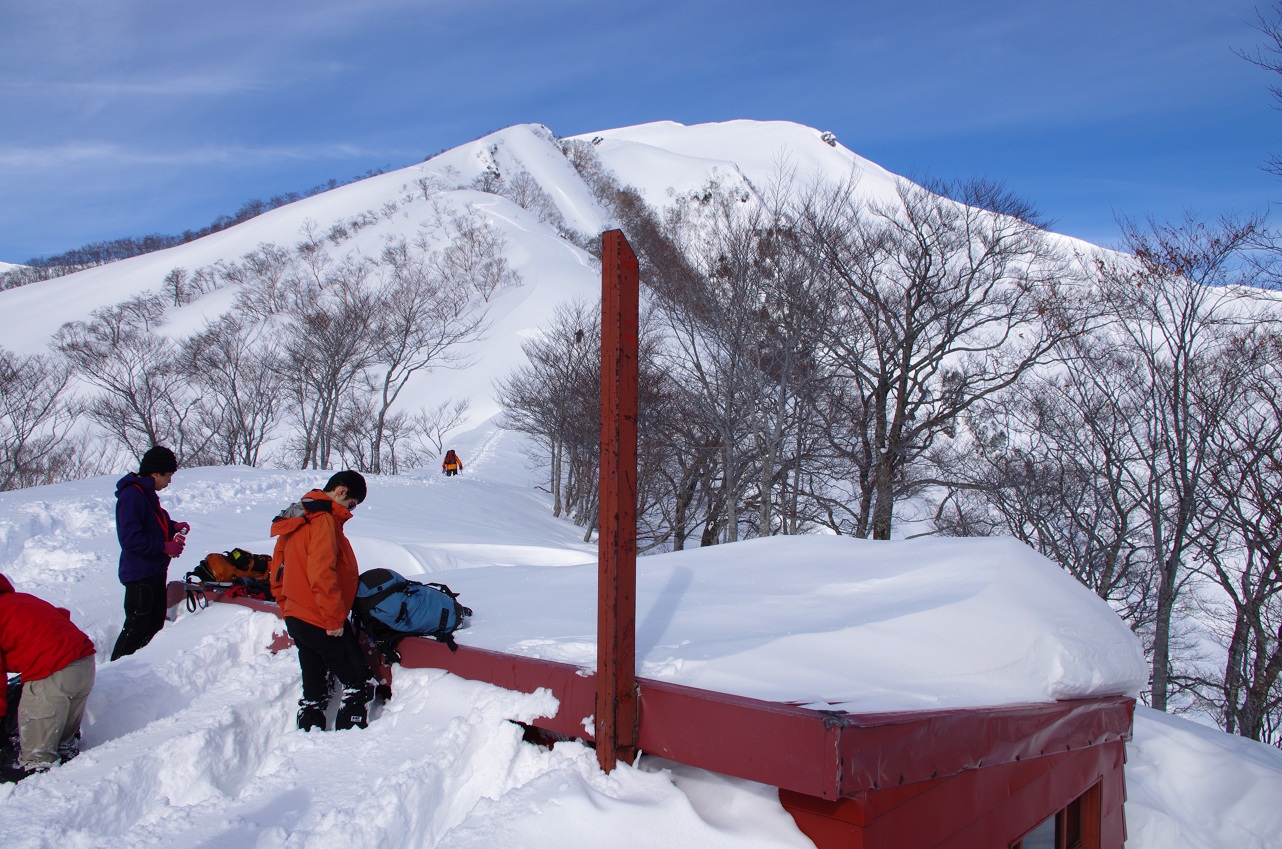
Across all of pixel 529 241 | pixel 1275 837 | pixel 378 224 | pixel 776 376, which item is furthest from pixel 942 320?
pixel 378 224

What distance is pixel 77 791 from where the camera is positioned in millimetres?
3275

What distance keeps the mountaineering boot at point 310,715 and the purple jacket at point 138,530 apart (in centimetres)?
212

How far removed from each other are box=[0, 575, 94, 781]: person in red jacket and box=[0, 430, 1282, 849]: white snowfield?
174 millimetres

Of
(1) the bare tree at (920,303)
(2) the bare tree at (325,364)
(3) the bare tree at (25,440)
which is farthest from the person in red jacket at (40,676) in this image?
(3) the bare tree at (25,440)

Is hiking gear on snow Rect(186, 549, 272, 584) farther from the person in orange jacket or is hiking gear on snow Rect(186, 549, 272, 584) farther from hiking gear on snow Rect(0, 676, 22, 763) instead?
the person in orange jacket

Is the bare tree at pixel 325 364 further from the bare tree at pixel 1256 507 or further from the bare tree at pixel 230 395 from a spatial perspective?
the bare tree at pixel 1256 507

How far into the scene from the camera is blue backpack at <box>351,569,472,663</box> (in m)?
3.97

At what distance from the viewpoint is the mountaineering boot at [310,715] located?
3.86 meters

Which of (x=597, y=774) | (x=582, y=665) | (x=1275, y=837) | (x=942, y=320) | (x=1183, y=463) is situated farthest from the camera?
(x=942, y=320)

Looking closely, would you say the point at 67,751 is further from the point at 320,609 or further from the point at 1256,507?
the point at 1256,507

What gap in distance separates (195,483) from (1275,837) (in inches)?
674

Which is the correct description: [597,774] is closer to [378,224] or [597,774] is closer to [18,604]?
[18,604]

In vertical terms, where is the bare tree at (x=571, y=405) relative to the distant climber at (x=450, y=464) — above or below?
above

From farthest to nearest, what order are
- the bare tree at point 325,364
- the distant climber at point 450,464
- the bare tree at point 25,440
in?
the bare tree at point 325,364, the distant climber at point 450,464, the bare tree at point 25,440
